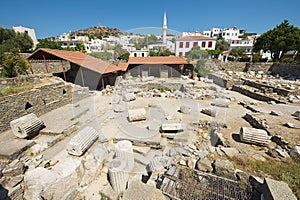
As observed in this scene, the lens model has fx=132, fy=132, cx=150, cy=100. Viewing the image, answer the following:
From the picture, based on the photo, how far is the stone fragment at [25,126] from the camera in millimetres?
5814

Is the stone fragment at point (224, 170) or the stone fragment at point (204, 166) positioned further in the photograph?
the stone fragment at point (204, 166)

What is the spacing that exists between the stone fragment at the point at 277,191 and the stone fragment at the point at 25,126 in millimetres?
8583

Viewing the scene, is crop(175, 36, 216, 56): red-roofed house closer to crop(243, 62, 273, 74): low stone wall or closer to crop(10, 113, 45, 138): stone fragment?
crop(243, 62, 273, 74): low stone wall

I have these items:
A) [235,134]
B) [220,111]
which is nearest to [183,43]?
[220,111]

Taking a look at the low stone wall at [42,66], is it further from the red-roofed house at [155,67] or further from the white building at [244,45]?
the white building at [244,45]

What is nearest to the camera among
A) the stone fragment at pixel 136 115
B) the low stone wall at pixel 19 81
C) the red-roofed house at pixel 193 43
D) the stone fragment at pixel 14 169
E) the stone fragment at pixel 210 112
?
the stone fragment at pixel 14 169

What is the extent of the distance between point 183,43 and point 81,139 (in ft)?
130

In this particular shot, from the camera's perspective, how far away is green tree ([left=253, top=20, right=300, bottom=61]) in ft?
70.9

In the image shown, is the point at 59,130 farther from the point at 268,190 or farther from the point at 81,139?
the point at 268,190

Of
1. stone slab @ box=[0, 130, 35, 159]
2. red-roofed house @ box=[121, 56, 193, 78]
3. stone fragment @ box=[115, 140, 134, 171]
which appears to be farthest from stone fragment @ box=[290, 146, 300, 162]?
red-roofed house @ box=[121, 56, 193, 78]

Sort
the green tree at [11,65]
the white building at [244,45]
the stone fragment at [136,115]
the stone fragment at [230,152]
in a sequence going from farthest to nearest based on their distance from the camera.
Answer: the white building at [244,45] < the green tree at [11,65] < the stone fragment at [136,115] < the stone fragment at [230,152]

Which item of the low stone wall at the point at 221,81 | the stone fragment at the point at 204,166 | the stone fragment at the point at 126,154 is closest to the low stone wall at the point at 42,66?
the stone fragment at the point at 126,154

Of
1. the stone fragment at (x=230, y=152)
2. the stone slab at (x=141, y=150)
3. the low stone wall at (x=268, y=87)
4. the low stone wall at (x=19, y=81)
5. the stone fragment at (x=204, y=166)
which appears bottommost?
the stone slab at (x=141, y=150)

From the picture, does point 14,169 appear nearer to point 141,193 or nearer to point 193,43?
point 141,193
